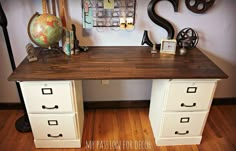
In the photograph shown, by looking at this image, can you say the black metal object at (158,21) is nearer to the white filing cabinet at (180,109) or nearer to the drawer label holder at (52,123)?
the white filing cabinet at (180,109)

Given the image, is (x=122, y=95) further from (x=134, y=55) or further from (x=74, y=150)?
(x=74, y=150)

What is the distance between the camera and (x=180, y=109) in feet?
5.12

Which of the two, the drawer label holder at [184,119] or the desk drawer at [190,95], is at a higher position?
the desk drawer at [190,95]

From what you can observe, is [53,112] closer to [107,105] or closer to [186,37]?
[107,105]

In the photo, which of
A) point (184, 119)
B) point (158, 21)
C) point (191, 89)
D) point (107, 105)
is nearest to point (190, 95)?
point (191, 89)

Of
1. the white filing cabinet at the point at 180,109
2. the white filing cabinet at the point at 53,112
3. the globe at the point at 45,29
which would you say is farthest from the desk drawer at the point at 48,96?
the white filing cabinet at the point at 180,109

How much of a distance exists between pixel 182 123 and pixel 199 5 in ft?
3.53

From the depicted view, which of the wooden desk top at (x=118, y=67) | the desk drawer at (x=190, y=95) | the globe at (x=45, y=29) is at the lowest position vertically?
the desk drawer at (x=190, y=95)

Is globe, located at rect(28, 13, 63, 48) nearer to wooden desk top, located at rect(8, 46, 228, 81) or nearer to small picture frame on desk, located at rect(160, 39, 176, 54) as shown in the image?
wooden desk top, located at rect(8, 46, 228, 81)

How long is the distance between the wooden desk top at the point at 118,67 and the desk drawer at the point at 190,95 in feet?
0.30

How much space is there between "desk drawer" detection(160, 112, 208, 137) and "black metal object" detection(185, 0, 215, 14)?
3.03 ft

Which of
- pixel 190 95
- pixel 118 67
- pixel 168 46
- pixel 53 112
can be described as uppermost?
pixel 168 46

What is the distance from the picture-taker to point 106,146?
1.76 meters

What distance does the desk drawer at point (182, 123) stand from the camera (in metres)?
1.59
